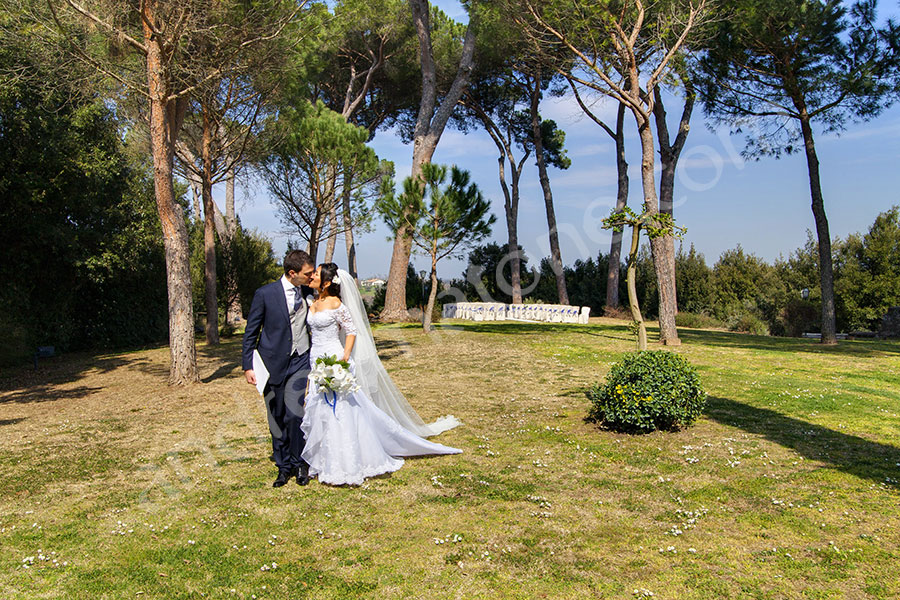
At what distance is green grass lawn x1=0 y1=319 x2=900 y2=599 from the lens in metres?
Answer: 3.80

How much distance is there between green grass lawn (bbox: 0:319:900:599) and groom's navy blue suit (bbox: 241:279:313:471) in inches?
16.2

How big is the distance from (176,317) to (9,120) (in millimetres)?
7727

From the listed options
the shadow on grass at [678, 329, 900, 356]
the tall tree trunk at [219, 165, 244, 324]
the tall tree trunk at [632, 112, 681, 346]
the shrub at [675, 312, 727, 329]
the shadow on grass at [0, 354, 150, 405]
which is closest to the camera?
the shadow on grass at [0, 354, 150, 405]

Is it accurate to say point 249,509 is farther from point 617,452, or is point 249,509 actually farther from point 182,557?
point 617,452

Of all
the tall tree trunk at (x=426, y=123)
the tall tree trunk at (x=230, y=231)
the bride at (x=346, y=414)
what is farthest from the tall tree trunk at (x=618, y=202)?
the bride at (x=346, y=414)

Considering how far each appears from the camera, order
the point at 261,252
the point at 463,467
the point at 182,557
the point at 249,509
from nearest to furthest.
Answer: the point at 182,557
the point at 249,509
the point at 463,467
the point at 261,252

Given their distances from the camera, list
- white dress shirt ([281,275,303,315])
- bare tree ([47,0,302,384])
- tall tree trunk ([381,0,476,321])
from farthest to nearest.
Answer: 1. tall tree trunk ([381,0,476,321])
2. bare tree ([47,0,302,384])
3. white dress shirt ([281,275,303,315])

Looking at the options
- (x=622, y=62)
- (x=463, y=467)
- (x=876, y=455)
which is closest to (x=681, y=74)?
(x=622, y=62)

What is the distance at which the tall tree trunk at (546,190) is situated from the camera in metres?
28.7

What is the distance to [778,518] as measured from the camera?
4.63 m

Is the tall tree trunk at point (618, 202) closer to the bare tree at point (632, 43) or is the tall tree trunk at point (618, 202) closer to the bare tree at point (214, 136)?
the bare tree at point (632, 43)

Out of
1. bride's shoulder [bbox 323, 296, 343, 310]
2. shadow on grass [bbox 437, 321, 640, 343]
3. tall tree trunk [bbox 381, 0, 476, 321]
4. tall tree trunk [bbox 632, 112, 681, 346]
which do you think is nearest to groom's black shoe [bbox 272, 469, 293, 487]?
bride's shoulder [bbox 323, 296, 343, 310]

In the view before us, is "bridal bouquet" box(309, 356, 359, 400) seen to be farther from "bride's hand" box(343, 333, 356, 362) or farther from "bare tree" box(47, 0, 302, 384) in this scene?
"bare tree" box(47, 0, 302, 384)

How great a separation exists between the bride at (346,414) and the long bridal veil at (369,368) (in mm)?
10
